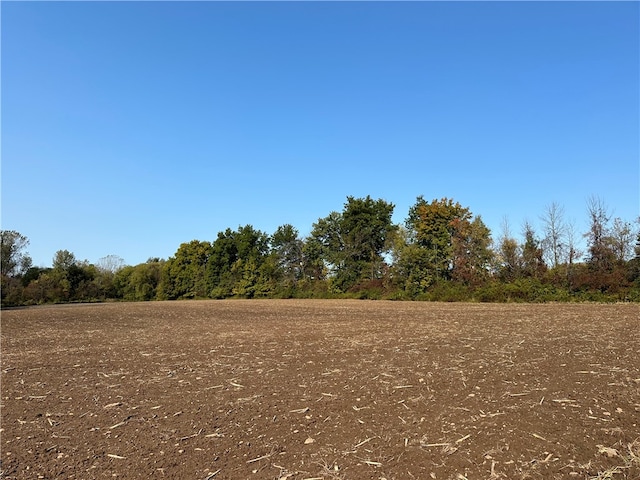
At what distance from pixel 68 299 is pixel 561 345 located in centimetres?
7068

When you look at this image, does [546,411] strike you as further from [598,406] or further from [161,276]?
[161,276]

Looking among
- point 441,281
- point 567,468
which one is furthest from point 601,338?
point 441,281

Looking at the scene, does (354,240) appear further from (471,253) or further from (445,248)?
(471,253)

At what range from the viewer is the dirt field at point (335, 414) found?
122 inches

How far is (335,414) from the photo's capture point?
4305mm

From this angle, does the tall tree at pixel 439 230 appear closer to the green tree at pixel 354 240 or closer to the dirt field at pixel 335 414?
the green tree at pixel 354 240

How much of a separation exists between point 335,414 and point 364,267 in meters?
43.2

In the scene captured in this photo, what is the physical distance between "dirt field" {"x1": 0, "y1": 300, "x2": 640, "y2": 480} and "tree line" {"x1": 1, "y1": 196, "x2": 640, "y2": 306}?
926 inches

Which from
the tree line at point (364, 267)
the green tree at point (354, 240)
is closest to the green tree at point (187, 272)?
the tree line at point (364, 267)

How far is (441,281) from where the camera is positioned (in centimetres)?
3741

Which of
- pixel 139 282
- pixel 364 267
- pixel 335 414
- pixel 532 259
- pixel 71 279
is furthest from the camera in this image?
pixel 139 282

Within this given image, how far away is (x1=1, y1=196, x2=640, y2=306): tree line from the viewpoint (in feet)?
92.6

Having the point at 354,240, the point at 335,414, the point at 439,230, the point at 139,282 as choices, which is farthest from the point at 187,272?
the point at 335,414

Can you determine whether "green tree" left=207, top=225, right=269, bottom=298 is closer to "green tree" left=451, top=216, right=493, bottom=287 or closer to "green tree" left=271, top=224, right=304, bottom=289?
"green tree" left=271, top=224, right=304, bottom=289
